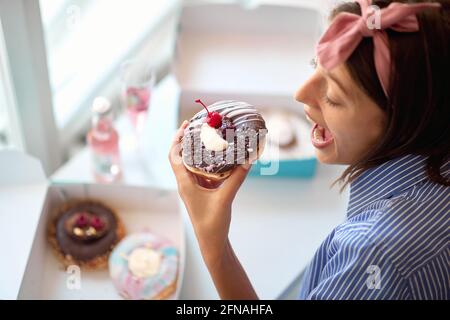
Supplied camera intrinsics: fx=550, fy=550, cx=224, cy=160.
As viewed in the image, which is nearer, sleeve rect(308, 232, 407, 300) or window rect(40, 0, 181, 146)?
sleeve rect(308, 232, 407, 300)

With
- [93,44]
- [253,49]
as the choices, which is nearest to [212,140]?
[253,49]

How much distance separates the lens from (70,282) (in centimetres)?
98

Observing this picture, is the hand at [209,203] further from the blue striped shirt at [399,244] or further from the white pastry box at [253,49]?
the white pastry box at [253,49]

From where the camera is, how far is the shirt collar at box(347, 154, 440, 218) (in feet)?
2.26

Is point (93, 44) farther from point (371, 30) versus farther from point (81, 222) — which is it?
point (371, 30)

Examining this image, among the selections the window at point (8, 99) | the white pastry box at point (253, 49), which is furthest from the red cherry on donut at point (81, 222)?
the white pastry box at point (253, 49)

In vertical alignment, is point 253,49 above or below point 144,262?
above

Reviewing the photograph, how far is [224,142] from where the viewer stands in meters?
0.64

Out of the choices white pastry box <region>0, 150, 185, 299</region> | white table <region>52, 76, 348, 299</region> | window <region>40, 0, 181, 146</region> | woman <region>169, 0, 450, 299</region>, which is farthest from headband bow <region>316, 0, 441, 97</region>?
window <region>40, 0, 181, 146</region>

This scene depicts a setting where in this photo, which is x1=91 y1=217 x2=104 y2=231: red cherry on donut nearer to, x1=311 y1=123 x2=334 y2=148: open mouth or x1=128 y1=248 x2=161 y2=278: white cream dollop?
x1=128 y1=248 x2=161 y2=278: white cream dollop

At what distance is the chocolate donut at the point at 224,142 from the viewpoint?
64cm

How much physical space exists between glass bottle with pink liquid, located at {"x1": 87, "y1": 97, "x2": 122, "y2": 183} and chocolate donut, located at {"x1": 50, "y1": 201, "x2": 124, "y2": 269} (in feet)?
0.40

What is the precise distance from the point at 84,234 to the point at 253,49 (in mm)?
659
